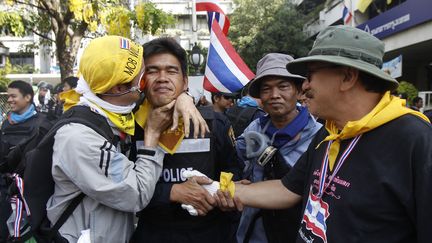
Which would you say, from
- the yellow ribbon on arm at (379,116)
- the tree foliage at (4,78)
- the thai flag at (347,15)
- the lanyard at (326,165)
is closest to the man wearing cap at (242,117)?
the lanyard at (326,165)

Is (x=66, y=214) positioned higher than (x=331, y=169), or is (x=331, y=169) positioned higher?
(x=331, y=169)

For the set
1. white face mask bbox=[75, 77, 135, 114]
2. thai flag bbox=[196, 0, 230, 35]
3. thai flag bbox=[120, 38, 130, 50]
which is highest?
thai flag bbox=[196, 0, 230, 35]

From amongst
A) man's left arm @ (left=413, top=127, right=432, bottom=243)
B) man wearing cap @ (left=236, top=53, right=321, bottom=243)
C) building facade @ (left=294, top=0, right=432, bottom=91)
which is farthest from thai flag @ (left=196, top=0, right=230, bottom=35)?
building facade @ (left=294, top=0, right=432, bottom=91)

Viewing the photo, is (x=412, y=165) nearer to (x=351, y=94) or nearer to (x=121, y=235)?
(x=351, y=94)

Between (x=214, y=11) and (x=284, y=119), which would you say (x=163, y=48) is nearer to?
(x=284, y=119)

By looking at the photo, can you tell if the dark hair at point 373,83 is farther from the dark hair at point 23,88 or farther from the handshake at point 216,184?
the dark hair at point 23,88

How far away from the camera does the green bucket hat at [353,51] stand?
1.63 meters

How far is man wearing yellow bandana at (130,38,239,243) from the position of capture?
224cm

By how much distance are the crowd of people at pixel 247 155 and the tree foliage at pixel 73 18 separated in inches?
189

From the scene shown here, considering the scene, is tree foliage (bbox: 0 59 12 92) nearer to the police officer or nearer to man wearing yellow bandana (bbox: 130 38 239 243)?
the police officer

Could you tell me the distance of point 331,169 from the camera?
5.62ft

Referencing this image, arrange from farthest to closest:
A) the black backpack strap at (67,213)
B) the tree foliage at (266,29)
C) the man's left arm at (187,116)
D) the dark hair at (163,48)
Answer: the tree foliage at (266,29), the dark hair at (163,48), the man's left arm at (187,116), the black backpack strap at (67,213)

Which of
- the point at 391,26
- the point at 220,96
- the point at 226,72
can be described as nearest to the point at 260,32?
the point at 391,26

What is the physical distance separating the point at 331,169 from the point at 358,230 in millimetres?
282
